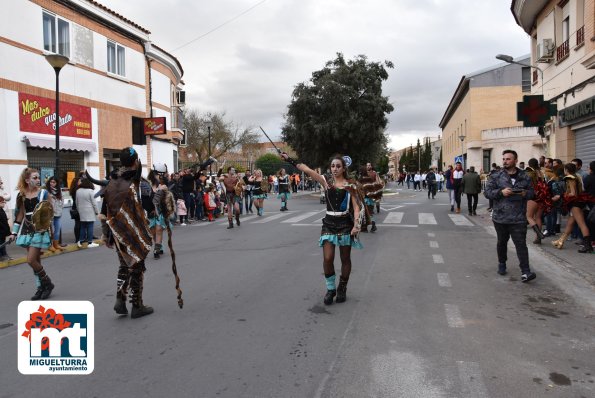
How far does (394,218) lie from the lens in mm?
15867

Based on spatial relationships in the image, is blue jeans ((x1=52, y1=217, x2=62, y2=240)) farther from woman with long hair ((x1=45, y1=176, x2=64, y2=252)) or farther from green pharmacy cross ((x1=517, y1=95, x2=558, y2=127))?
green pharmacy cross ((x1=517, y1=95, x2=558, y2=127))

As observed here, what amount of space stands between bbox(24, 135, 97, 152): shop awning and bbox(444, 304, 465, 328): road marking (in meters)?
13.3

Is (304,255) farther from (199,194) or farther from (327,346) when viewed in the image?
(199,194)

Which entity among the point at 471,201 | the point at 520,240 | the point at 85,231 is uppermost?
the point at 471,201

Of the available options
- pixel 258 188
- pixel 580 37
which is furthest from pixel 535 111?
pixel 258 188

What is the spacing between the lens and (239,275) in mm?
7352

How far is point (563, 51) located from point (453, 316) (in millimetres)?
14500

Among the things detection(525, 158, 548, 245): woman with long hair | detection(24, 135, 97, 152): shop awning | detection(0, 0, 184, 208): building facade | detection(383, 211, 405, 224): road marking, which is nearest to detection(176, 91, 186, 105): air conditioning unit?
detection(0, 0, 184, 208): building facade

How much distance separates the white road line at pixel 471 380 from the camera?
11.0 feet

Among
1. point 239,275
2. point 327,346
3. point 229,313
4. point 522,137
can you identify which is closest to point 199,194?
point 239,275

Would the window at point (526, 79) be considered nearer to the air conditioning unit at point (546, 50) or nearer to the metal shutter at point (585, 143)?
the air conditioning unit at point (546, 50)

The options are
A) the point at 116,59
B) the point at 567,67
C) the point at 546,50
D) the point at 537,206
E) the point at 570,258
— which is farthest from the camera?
the point at 116,59

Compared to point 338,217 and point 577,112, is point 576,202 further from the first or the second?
point 577,112

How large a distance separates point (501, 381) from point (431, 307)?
1966mm
